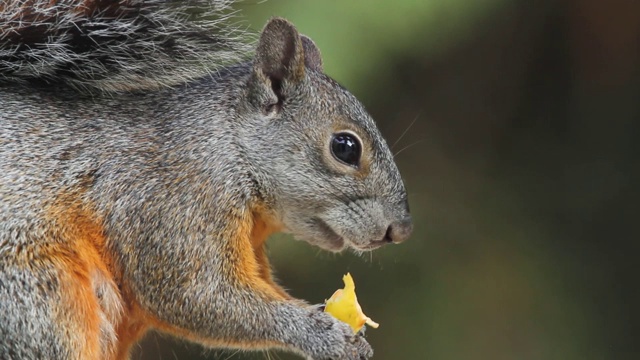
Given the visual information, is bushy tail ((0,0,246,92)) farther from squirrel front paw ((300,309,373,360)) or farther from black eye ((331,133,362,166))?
squirrel front paw ((300,309,373,360))

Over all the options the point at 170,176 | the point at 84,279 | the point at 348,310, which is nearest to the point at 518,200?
the point at 348,310

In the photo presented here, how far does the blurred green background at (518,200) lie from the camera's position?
10.8ft

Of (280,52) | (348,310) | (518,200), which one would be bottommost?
(518,200)

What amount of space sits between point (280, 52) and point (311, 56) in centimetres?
20

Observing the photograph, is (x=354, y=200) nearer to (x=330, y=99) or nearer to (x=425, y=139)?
(x=330, y=99)

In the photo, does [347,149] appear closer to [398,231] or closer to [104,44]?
[398,231]

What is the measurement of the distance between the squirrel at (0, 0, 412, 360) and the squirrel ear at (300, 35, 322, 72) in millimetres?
69

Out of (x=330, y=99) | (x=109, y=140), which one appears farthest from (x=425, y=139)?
(x=109, y=140)

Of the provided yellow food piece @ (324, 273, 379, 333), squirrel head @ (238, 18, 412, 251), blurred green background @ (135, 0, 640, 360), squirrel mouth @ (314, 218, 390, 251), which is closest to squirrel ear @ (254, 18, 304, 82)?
squirrel head @ (238, 18, 412, 251)

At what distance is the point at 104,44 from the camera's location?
1.98 meters

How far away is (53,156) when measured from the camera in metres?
1.88

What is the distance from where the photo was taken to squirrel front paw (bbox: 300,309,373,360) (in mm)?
1905

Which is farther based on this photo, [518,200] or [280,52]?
[518,200]

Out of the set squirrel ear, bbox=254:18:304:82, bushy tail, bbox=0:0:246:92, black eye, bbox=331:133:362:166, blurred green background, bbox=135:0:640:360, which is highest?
squirrel ear, bbox=254:18:304:82
